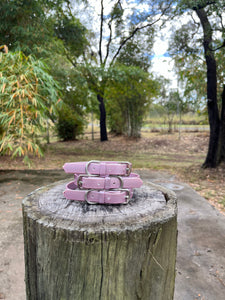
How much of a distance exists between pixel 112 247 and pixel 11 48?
19.8 feet

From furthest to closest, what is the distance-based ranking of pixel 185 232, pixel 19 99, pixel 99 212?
pixel 19 99 → pixel 185 232 → pixel 99 212

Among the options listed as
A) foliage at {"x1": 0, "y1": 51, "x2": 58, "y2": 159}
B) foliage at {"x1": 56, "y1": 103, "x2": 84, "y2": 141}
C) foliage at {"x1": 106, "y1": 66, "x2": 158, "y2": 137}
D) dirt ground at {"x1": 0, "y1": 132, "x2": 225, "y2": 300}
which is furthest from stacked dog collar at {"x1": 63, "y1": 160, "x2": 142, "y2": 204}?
foliage at {"x1": 56, "y1": 103, "x2": 84, "y2": 141}

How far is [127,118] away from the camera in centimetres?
1467

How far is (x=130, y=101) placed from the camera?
14.0 m

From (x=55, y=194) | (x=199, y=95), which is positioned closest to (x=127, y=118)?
(x=199, y=95)

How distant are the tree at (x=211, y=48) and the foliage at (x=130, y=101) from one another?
393 cm

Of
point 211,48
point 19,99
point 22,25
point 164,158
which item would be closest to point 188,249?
point 19,99

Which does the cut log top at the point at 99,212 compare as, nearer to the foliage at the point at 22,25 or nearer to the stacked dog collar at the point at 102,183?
the stacked dog collar at the point at 102,183

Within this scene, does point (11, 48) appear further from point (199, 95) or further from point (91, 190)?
point (199, 95)

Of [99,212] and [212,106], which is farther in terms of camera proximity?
[212,106]

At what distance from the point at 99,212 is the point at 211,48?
567cm

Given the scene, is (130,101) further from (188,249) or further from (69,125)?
(188,249)

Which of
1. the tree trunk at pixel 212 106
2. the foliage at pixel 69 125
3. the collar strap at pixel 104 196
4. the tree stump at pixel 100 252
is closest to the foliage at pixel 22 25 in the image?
the tree trunk at pixel 212 106

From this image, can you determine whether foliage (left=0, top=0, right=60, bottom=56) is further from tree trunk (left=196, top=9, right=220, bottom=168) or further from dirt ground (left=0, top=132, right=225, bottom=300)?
tree trunk (left=196, top=9, right=220, bottom=168)
